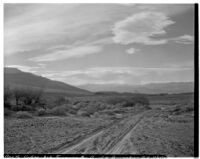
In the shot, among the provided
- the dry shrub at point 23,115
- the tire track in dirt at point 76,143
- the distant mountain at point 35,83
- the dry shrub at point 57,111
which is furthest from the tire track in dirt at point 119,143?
the dry shrub at point 23,115

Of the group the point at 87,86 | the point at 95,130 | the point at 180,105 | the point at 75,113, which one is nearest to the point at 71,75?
the point at 87,86

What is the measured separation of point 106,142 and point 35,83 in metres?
2.61

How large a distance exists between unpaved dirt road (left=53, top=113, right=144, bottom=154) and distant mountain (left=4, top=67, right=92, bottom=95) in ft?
4.27

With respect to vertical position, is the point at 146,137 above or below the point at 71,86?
below

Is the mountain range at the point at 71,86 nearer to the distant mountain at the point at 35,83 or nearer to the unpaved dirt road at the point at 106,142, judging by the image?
the distant mountain at the point at 35,83

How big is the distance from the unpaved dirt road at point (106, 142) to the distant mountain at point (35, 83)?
130 cm

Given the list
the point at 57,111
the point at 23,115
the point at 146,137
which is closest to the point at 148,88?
the point at 146,137

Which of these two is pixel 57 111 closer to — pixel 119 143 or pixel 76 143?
pixel 76 143

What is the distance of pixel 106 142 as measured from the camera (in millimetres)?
7145

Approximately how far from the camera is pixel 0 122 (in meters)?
7.29

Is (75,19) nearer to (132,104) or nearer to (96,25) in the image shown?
(96,25)

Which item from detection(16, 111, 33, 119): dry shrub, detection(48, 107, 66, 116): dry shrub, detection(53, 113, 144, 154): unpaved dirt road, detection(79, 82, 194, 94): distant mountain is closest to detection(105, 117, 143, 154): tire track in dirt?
detection(53, 113, 144, 154): unpaved dirt road

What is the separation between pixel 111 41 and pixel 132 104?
76.3 inches

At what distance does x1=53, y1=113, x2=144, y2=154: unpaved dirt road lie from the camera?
6.86 m
